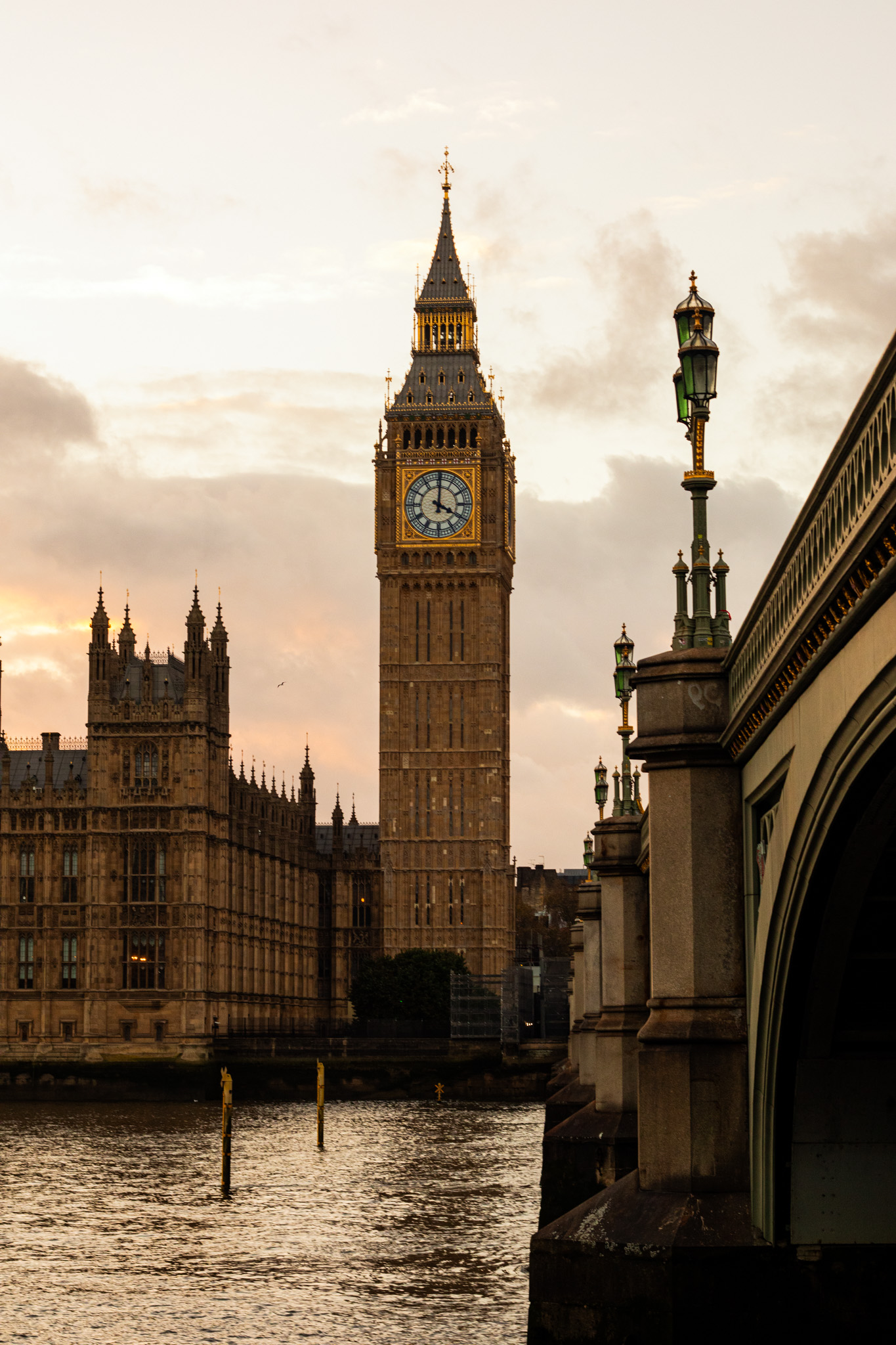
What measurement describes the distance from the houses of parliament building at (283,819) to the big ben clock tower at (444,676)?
14 centimetres

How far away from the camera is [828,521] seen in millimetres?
10672

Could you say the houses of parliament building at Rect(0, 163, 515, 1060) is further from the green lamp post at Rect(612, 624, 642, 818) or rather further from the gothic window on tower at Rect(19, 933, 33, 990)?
the green lamp post at Rect(612, 624, 642, 818)

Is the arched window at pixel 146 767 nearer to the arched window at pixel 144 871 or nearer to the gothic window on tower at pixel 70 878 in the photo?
the arched window at pixel 144 871

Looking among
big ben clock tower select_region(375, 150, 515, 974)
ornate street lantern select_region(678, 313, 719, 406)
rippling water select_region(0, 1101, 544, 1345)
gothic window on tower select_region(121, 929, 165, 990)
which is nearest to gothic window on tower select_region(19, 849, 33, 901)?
gothic window on tower select_region(121, 929, 165, 990)

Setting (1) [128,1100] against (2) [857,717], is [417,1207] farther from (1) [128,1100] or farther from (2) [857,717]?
(1) [128,1100]

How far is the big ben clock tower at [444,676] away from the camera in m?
125

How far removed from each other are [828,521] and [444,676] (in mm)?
117356

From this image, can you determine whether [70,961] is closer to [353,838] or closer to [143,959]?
[143,959]

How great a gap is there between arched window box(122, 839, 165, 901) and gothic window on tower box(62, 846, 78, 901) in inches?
107

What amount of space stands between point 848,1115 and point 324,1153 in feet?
132

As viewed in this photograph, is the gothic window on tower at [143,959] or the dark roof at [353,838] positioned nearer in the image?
the gothic window on tower at [143,959]

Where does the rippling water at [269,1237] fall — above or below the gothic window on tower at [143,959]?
below

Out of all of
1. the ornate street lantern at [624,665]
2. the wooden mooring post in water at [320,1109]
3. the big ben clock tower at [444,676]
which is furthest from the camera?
the big ben clock tower at [444,676]

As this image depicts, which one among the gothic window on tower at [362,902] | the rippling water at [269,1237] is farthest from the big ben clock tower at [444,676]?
the rippling water at [269,1237]
